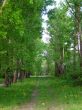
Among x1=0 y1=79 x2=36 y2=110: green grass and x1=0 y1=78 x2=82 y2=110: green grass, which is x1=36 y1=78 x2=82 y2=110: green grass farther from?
x1=0 y1=79 x2=36 y2=110: green grass

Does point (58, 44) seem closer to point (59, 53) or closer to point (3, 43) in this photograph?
point (59, 53)

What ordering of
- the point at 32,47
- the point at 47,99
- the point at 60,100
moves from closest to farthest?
the point at 60,100, the point at 47,99, the point at 32,47

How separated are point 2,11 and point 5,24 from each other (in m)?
1.37

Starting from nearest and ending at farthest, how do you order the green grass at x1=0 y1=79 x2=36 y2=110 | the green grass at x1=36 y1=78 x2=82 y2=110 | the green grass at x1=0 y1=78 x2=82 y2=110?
1. the green grass at x1=36 y1=78 x2=82 y2=110
2. the green grass at x1=0 y1=78 x2=82 y2=110
3. the green grass at x1=0 y1=79 x2=36 y2=110

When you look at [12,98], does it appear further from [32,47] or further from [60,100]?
[32,47]

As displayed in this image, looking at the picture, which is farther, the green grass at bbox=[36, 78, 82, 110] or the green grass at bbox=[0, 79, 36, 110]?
the green grass at bbox=[0, 79, 36, 110]

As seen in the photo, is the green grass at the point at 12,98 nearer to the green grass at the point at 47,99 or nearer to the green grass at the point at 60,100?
the green grass at the point at 47,99

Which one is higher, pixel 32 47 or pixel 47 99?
pixel 32 47

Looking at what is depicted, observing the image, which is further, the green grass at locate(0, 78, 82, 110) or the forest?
the forest

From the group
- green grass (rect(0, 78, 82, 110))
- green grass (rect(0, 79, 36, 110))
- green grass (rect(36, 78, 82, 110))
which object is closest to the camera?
green grass (rect(36, 78, 82, 110))

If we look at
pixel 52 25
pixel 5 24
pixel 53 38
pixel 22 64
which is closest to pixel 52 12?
pixel 5 24

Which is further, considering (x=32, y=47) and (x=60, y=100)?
(x=32, y=47)

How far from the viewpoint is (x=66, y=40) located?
242 ft

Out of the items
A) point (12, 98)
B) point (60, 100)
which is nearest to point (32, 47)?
point (12, 98)
